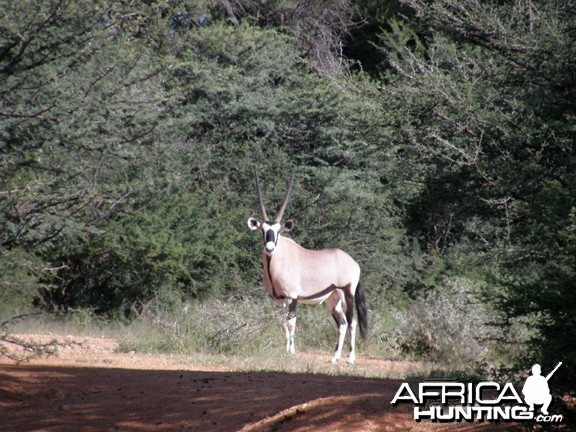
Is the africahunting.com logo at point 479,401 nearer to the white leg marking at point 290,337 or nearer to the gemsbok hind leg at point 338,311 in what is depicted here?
the white leg marking at point 290,337

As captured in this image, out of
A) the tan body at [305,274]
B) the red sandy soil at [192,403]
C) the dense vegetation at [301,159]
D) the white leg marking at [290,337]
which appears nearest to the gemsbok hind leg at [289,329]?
the white leg marking at [290,337]

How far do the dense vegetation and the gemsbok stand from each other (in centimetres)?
95

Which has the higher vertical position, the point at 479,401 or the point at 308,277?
the point at 308,277

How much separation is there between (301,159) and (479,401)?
1699 cm

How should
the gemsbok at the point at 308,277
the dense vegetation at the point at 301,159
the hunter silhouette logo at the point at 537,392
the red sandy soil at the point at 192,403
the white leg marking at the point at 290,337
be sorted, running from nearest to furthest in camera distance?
the hunter silhouette logo at the point at 537,392 < the red sandy soil at the point at 192,403 < the dense vegetation at the point at 301,159 < the white leg marking at the point at 290,337 < the gemsbok at the point at 308,277

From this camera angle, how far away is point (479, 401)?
6.62m

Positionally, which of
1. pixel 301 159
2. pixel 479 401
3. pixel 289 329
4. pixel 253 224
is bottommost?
pixel 289 329

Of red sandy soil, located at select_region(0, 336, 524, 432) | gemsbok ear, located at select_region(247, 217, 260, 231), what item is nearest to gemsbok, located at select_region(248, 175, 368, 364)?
gemsbok ear, located at select_region(247, 217, 260, 231)

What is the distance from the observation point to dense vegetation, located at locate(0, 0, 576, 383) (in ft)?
39.1

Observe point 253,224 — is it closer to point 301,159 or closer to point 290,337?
point 290,337

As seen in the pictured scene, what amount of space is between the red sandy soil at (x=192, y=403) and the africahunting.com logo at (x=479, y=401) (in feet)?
0.32

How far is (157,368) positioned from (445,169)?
555 cm

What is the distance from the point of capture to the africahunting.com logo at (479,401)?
6062mm

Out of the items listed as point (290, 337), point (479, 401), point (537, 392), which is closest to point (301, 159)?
point (290, 337)
